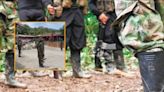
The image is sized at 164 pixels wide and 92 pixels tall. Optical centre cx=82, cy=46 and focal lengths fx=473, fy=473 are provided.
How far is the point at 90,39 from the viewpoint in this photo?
11.5m

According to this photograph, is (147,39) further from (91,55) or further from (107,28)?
(91,55)

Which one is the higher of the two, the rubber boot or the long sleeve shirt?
the long sleeve shirt

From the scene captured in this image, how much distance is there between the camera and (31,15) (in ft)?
22.8

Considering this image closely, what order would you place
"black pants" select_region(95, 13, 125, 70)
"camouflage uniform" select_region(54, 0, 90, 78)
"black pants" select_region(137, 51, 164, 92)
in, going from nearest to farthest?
"black pants" select_region(137, 51, 164, 92) → "camouflage uniform" select_region(54, 0, 90, 78) → "black pants" select_region(95, 13, 125, 70)

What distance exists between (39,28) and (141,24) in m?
4.10

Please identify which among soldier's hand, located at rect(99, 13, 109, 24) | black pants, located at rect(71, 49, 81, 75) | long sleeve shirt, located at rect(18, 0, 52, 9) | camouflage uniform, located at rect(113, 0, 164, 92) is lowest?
black pants, located at rect(71, 49, 81, 75)

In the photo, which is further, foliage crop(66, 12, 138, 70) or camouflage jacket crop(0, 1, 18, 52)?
foliage crop(66, 12, 138, 70)

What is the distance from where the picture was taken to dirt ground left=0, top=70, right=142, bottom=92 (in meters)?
6.28

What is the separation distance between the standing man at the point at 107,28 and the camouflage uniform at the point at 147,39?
459cm

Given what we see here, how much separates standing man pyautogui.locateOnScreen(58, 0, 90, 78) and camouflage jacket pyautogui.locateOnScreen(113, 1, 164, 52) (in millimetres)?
4292

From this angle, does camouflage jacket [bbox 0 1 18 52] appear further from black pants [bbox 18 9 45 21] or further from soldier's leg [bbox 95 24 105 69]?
soldier's leg [bbox 95 24 105 69]

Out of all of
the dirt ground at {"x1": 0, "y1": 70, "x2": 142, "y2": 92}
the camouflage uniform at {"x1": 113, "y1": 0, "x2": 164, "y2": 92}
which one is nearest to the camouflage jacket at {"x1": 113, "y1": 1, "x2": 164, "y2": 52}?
the camouflage uniform at {"x1": 113, "y1": 0, "x2": 164, "y2": 92}

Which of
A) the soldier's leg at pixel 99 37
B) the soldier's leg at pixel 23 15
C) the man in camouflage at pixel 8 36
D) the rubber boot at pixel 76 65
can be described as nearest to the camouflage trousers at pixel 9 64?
the man in camouflage at pixel 8 36

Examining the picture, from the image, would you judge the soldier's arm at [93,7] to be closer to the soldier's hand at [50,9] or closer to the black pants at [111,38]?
the black pants at [111,38]
